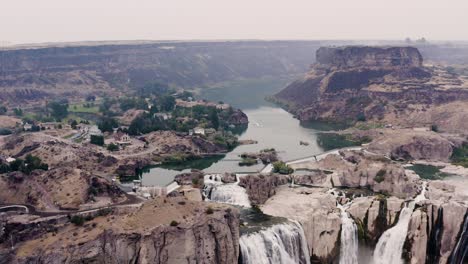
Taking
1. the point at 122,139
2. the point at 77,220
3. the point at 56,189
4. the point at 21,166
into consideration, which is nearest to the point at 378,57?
the point at 122,139

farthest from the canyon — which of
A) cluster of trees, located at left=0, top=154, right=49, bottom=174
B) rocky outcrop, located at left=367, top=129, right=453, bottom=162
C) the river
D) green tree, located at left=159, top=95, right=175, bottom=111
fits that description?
green tree, located at left=159, top=95, right=175, bottom=111

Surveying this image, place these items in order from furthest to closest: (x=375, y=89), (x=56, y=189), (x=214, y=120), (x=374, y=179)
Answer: (x=375, y=89) → (x=214, y=120) → (x=374, y=179) → (x=56, y=189)

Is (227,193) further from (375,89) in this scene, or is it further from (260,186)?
(375,89)

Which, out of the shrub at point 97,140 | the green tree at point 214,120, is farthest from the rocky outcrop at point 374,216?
the green tree at point 214,120

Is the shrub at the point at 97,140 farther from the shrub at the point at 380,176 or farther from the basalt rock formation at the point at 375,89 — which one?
the basalt rock formation at the point at 375,89

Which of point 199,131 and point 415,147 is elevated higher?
point 415,147
